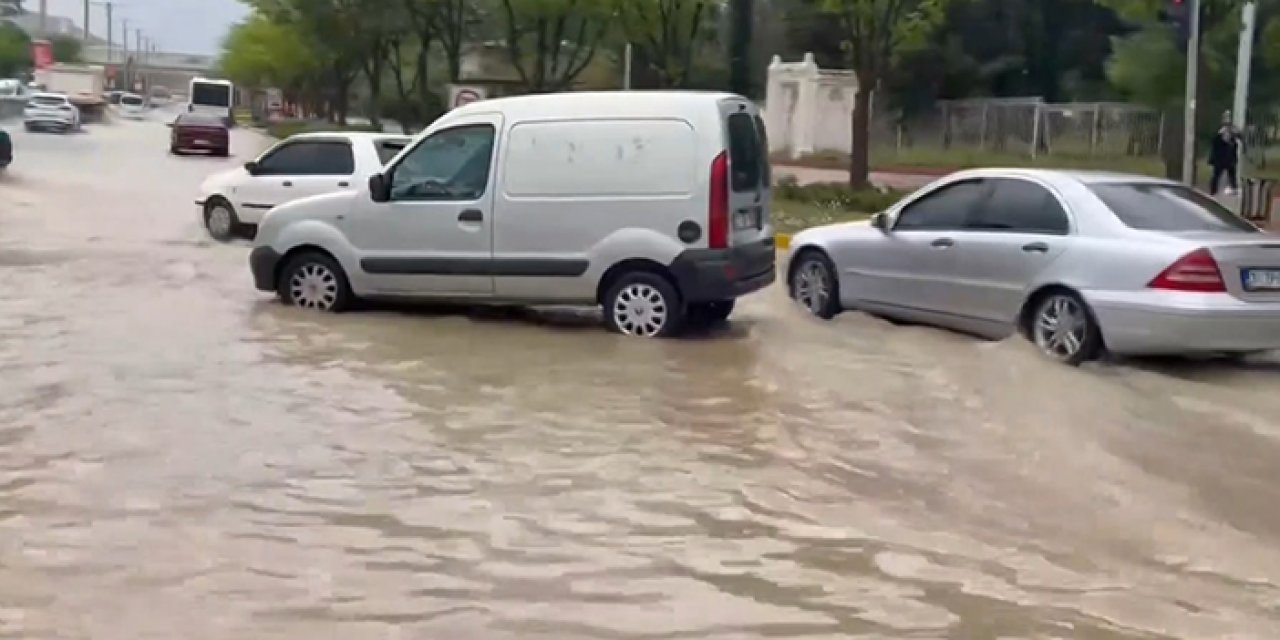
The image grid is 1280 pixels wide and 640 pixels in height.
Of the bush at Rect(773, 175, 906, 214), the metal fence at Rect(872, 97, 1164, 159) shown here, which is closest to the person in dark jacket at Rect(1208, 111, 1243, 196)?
the bush at Rect(773, 175, 906, 214)

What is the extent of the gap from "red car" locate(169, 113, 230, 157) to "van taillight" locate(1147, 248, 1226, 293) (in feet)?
135

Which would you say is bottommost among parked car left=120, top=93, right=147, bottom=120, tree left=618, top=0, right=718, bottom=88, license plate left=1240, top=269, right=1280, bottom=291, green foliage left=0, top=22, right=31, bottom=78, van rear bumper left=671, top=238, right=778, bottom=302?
van rear bumper left=671, top=238, right=778, bottom=302

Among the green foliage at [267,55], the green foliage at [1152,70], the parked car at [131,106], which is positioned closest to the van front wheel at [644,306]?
the green foliage at [1152,70]

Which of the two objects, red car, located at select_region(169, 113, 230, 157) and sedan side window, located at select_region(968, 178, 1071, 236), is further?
red car, located at select_region(169, 113, 230, 157)

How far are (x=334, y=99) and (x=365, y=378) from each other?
79.3 meters

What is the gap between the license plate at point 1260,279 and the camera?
11250mm

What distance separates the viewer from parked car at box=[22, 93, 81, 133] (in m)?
Result: 66.7

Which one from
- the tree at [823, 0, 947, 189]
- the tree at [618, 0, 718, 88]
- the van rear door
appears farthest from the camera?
the tree at [618, 0, 718, 88]

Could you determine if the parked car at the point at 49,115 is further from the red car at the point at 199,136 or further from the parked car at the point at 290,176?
the parked car at the point at 290,176

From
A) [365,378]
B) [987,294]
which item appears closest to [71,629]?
[365,378]

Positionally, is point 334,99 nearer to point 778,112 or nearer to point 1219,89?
point 778,112

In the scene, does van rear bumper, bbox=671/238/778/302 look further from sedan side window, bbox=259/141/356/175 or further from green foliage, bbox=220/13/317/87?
green foliage, bbox=220/13/317/87

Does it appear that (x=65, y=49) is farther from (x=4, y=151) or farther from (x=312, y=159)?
(x=312, y=159)

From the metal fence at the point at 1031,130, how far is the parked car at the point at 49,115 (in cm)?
3126
